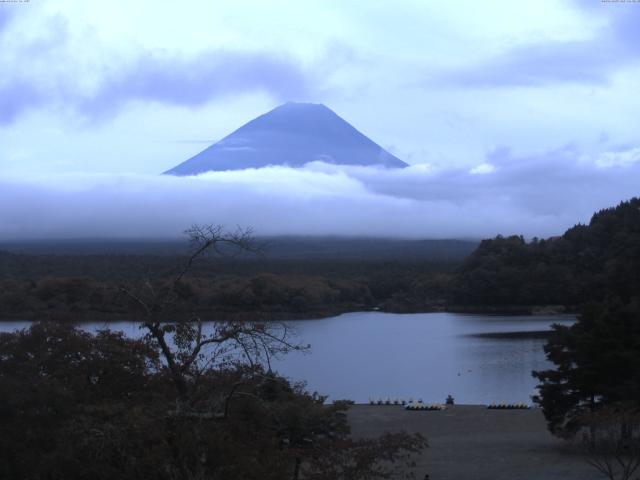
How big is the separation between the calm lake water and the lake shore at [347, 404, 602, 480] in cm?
312

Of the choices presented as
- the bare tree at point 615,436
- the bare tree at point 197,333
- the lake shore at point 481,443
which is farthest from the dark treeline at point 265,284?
the bare tree at point 197,333

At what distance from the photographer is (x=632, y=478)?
512 inches

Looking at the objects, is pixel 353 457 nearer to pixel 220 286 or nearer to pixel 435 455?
pixel 435 455

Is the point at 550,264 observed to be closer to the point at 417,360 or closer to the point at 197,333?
the point at 417,360

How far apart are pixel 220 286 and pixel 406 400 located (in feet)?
72.3

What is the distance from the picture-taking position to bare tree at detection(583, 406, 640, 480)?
1231cm

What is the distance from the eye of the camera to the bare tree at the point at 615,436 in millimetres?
12315

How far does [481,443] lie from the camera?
18.0 meters

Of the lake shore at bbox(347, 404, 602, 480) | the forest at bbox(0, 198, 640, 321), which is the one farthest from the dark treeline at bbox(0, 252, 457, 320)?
the lake shore at bbox(347, 404, 602, 480)

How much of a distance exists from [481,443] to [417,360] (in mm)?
21097

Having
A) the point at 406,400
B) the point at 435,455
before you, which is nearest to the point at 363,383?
the point at 406,400

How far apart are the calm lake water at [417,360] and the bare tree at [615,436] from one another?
7.43 metres

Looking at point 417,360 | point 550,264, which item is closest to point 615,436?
point 417,360

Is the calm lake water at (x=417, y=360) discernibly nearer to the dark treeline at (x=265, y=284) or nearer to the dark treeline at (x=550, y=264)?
the dark treeline at (x=265, y=284)
